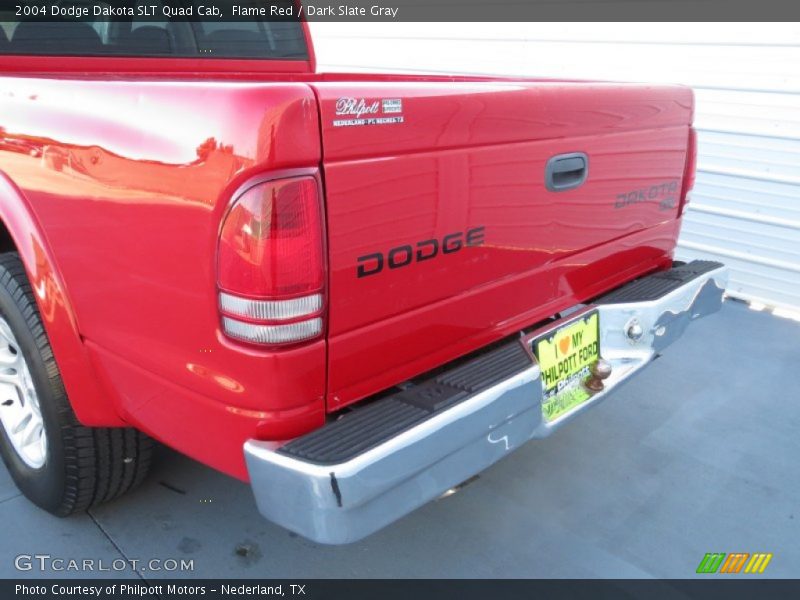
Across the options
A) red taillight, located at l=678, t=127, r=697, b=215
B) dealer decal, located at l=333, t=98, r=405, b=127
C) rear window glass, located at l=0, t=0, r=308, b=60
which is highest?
rear window glass, located at l=0, t=0, r=308, b=60

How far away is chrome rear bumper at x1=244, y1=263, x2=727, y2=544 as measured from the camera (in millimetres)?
1507

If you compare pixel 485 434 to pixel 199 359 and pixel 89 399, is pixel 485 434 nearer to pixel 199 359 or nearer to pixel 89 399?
pixel 199 359

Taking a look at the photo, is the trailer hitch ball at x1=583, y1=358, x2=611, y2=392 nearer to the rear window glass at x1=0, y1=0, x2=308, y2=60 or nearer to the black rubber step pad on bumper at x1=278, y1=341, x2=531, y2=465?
the black rubber step pad on bumper at x1=278, y1=341, x2=531, y2=465

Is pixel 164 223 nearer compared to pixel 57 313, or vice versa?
pixel 164 223

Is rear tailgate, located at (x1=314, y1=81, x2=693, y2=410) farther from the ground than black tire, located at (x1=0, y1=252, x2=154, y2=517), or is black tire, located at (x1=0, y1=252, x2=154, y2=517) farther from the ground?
rear tailgate, located at (x1=314, y1=81, x2=693, y2=410)

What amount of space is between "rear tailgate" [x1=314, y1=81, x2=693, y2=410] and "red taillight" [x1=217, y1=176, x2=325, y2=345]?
52 mm

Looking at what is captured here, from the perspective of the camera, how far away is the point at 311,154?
58.4 inches

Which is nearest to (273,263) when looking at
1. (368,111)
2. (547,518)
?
(368,111)

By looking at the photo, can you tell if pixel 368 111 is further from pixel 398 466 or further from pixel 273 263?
pixel 398 466

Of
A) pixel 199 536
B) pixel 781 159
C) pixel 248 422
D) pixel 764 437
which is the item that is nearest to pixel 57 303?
pixel 248 422

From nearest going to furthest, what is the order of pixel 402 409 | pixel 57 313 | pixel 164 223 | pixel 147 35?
pixel 164 223 → pixel 402 409 → pixel 57 313 → pixel 147 35

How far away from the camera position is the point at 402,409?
1.73 m

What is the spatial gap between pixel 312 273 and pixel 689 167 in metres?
1.88
